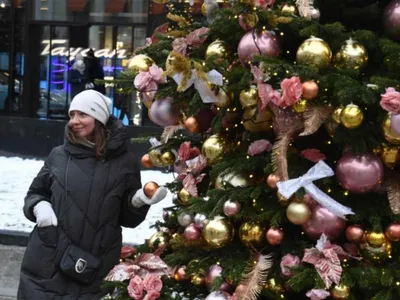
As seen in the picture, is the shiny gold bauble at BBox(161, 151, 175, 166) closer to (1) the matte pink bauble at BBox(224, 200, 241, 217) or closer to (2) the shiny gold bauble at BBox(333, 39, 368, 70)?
(1) the matte pink bauble at BBox(224, 200, 241, 217)

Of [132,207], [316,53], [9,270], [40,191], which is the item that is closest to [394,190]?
[316,53]

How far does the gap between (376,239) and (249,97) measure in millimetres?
712

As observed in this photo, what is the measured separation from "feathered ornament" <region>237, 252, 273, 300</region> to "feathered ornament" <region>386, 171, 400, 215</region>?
522 millimetres

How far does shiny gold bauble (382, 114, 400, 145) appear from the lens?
2512 millimetres

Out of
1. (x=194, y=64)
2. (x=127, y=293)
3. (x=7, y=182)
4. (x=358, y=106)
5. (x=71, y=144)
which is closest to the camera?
(x=358, y=106)

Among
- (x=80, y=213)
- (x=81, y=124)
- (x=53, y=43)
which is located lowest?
(x=53, y=43)

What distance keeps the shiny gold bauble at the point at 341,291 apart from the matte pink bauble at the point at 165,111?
3.50ft

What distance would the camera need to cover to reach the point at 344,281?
2625mm

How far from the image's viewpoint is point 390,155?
2.68 m

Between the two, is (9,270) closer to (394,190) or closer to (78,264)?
(78,264)

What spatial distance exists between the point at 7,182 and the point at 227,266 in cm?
809

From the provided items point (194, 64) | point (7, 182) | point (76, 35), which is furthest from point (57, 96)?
point (194, 64)

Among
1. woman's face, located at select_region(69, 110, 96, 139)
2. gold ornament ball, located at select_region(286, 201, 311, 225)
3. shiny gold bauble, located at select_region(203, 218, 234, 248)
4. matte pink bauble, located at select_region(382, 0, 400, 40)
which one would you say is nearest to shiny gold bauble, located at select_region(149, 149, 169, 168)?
woman's face, located at select_region(69, 110, 96, 139)

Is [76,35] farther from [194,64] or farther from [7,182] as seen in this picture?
[194,64]
